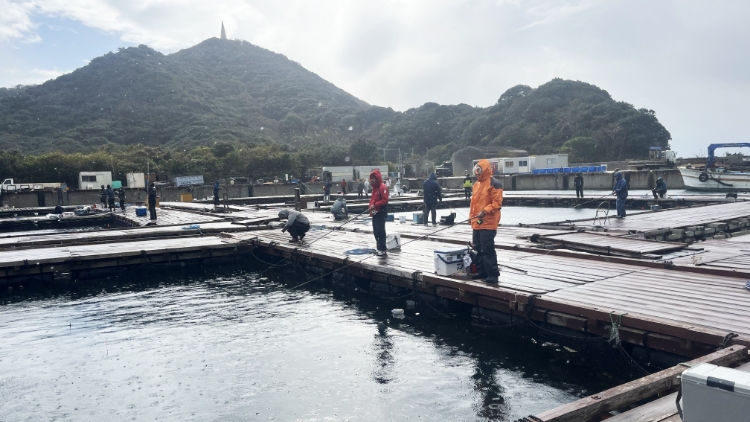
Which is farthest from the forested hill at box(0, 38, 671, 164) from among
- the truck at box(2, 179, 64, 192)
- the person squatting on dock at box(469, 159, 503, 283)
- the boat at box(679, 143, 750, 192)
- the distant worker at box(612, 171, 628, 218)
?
the person squatting on dock at box(469, 159, 503, 283)

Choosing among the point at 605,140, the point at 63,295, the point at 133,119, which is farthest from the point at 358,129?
the point at 63,295

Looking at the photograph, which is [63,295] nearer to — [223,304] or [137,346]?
[223,304]

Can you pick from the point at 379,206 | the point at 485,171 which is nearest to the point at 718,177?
the point at 379,206

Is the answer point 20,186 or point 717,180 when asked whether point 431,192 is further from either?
point 20,186

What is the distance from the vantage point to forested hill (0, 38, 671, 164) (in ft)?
262

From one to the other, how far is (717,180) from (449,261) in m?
36.6

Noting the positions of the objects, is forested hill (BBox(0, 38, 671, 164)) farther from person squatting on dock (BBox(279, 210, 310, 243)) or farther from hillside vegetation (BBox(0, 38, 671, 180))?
person squatting on dock (BBox(279, 210, 310, 243))

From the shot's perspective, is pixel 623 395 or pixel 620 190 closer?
pixel 623 395

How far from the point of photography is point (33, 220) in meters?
28.2

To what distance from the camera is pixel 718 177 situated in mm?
37750

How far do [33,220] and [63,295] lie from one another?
18.9m

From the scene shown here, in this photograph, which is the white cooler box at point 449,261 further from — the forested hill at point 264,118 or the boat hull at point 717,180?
the forested hill at point 264,118

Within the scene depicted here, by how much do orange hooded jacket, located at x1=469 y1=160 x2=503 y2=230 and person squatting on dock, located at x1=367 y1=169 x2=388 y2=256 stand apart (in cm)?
344

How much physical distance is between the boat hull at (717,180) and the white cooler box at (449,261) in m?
35.2
